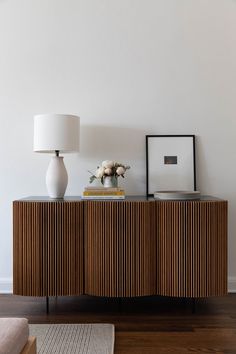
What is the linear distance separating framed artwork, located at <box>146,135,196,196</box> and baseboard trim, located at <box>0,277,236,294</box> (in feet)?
2.63

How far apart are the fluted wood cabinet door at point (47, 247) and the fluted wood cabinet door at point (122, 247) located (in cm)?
15

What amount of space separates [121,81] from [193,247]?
4.60 ft

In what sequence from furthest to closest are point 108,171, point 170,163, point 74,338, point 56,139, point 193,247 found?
point 170,163, point 108,171, point 56,139, point 193,247, point 74,338

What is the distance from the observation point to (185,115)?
2.73 meters

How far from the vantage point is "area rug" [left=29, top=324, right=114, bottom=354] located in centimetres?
185

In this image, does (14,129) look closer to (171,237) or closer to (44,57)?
(44,57)

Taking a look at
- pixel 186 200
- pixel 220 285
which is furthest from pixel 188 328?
pixel 186 200

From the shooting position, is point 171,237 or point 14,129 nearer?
point 171,237

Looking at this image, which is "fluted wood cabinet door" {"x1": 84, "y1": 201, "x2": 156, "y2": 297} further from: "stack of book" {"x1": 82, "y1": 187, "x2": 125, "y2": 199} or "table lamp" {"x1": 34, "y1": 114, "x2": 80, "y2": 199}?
"table lamp" {"x1": 34, "y1": 114, "x2": 80, "y2": 199}

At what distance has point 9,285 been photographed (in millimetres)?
2742

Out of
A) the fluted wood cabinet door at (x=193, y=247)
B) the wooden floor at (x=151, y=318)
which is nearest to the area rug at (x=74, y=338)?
the wooden floor at (x=151, y=318)

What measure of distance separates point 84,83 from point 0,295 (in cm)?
180

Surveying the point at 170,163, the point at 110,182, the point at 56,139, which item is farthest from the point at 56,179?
the point at 170,163

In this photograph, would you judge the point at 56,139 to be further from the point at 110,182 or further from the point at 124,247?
the point at 124,247
